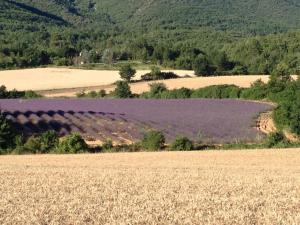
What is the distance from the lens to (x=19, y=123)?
58.0 m

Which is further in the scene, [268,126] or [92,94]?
[92,94]

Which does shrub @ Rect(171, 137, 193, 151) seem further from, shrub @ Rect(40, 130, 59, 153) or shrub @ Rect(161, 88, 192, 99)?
shrub @ Rect(161, 88, 192, 99)

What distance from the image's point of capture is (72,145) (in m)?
44.6

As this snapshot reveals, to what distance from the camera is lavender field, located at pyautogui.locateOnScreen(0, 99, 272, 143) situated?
172ft

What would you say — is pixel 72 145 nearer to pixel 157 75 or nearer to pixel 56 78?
pixel 157 75

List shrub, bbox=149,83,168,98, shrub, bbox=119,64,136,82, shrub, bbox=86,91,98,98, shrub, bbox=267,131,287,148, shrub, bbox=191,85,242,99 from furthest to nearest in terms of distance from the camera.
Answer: shrub, bbox=119,64,136,82 < shrub, bbox=86,91,98,98 < shrub, bbox=149,83,168,98 < shrub, bbox=191,85,242,99 < shrub, bbox=267,131,287,148

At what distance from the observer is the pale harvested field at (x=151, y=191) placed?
17766 mm

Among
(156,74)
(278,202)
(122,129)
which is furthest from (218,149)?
(156,74)

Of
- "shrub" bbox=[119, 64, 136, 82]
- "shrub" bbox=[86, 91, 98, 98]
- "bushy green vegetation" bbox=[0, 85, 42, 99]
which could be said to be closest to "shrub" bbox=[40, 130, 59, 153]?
"bushy green vegetation" bbox=[0, 85, 42, 99]

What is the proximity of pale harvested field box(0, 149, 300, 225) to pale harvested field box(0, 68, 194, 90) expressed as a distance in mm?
73930

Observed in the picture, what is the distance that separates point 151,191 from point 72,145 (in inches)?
884

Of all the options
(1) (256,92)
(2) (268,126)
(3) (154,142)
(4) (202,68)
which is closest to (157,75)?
(4) (202,68)

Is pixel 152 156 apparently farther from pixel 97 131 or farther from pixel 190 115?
pixel 190 115

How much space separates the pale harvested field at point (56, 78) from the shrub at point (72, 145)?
64035mm
